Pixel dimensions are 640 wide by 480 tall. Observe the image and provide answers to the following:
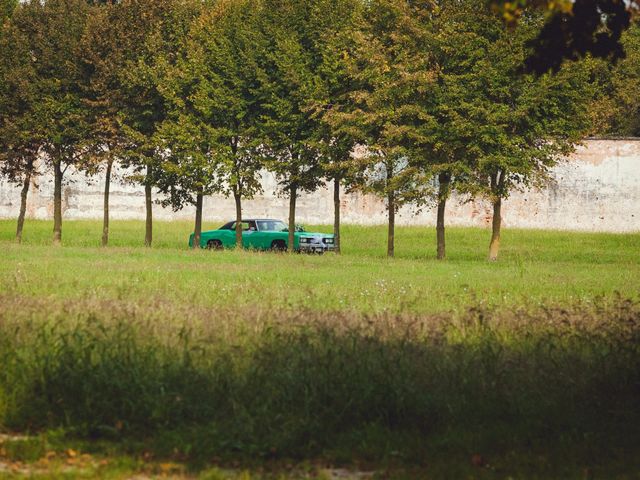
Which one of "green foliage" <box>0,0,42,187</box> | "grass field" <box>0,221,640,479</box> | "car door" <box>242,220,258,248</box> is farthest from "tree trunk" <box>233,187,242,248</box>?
"grass field" <box>0,221,640,479</box>

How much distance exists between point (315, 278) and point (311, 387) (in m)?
14.9

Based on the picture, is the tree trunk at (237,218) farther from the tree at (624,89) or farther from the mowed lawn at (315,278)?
the tree at (624,89)

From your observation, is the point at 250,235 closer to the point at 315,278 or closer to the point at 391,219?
the point at 391,219

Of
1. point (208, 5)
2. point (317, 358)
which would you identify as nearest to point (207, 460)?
point (317, 358)

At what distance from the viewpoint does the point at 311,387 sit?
9297 mm

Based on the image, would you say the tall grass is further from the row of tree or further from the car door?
the car door

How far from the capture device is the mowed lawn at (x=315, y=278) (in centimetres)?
1756

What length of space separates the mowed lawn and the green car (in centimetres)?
320

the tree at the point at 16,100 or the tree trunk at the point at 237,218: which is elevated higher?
the tree at the point at 16,100

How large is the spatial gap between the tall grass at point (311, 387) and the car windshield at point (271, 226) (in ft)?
108

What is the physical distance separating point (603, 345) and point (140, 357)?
4971mm

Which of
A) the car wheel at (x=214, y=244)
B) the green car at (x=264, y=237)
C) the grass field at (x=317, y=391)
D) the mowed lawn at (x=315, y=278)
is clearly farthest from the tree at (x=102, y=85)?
→ the grass field at (x=317, y=391)

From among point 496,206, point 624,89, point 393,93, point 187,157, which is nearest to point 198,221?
point 187,157

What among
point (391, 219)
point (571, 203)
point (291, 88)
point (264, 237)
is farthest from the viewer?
point (571, 203)
